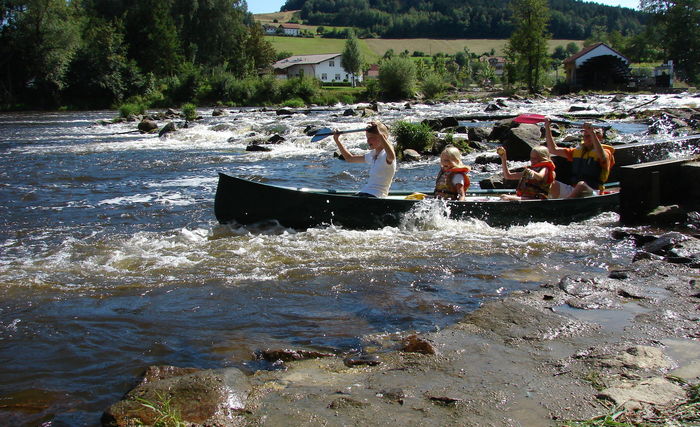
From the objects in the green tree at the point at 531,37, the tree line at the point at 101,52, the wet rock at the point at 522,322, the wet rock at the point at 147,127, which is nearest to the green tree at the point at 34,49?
the tree line at the point at 101,52

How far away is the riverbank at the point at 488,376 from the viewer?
9.84ft

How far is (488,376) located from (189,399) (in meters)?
1.71

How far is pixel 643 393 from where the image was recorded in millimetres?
2988

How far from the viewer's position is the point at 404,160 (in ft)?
50.5

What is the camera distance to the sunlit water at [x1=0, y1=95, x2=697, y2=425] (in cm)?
400

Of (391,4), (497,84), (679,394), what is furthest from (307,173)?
(391,4)

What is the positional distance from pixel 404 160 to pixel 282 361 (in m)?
11.9

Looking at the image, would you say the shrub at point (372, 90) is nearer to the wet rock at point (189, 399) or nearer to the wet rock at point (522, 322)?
the wet rock at point (522, 322)

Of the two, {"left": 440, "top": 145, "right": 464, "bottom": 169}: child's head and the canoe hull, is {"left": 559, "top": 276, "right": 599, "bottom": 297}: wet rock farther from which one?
{"left": 440, "top": 145, "right": 464, "bottom": 169}: child's head

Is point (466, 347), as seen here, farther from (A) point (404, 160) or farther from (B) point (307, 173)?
(A) point (404, 160)

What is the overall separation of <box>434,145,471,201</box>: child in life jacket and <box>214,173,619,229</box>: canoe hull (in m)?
0.28

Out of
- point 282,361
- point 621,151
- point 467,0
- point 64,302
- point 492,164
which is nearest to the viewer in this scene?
point 282,361

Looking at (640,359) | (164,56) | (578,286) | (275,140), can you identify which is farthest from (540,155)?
(164,56)

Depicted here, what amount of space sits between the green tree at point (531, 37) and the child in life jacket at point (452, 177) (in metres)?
50.6
